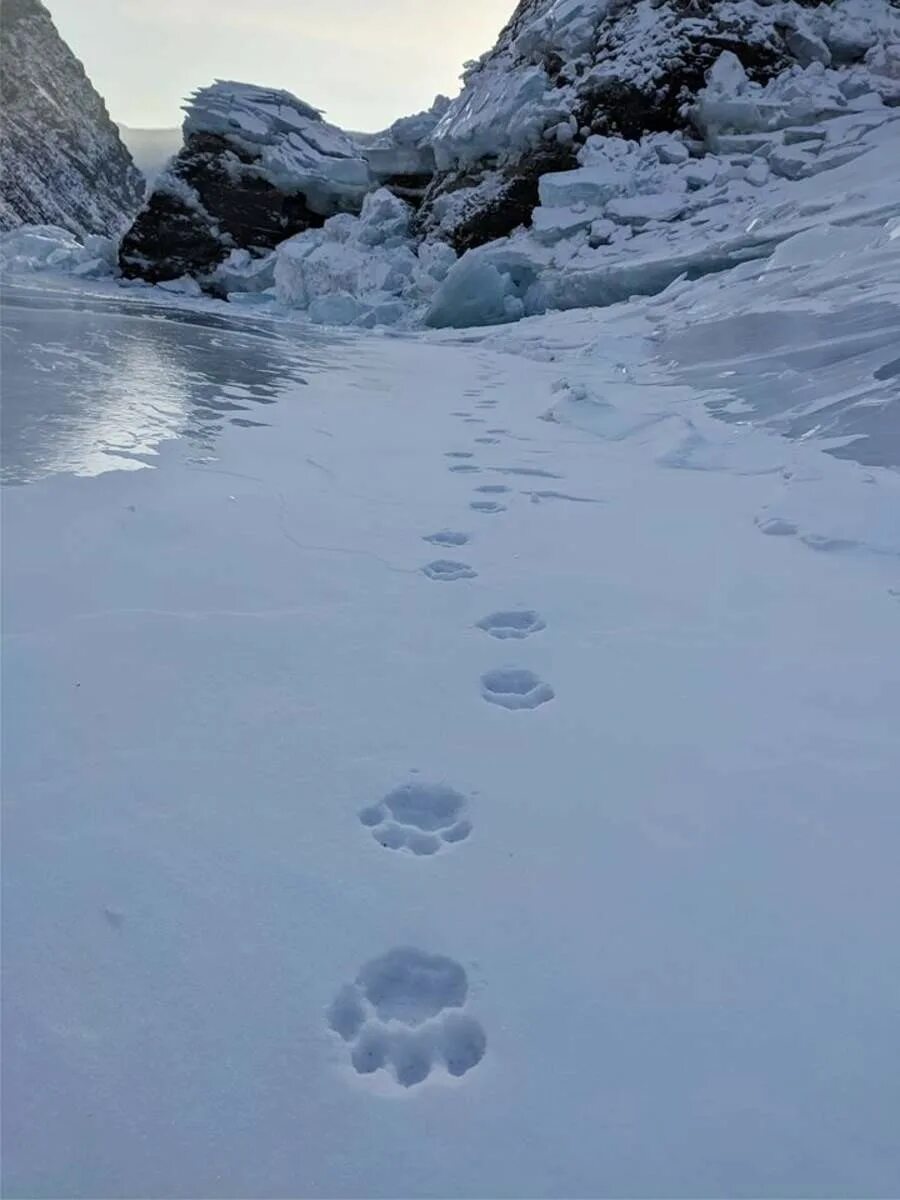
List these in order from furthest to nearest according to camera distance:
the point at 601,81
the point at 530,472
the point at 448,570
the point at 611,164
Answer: the point at 601,81
the point at 611,164
the point at 530,472
the point at 448,570

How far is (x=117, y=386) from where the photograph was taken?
572cm

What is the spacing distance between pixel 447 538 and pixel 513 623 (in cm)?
73

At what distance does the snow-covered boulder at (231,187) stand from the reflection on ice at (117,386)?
17312 millimetres

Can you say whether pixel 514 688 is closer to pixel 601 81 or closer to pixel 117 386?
pixel 117 386

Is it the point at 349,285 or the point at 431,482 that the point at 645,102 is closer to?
the point at 349,285

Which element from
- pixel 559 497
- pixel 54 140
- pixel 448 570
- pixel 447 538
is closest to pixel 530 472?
pixel 559 497

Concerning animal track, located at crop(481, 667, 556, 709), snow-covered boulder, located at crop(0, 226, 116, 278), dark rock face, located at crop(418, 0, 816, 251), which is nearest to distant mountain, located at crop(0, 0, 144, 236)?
snow-covered boulder, located at crop(0, 226, 116, 278)

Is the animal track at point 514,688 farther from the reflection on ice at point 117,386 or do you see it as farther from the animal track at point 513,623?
the reflection on ice at point 117,386

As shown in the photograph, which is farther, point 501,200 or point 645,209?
point 501,200

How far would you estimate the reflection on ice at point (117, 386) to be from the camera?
3.67m

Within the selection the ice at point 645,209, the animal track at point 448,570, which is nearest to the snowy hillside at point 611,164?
the ice at point 645,209

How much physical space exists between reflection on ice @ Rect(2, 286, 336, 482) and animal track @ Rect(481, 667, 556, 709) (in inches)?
79.9

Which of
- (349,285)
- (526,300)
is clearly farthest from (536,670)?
(349,285)

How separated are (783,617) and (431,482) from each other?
1819mm
